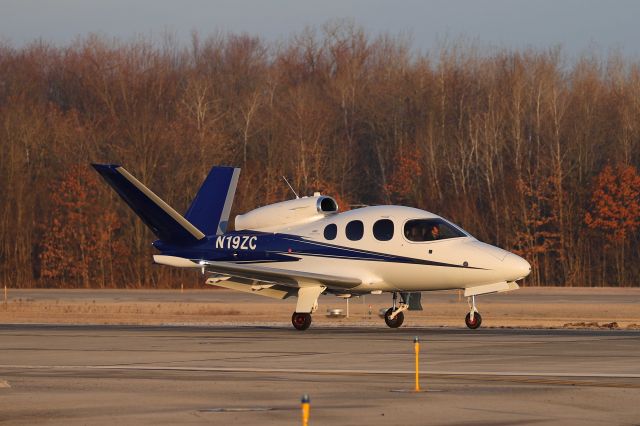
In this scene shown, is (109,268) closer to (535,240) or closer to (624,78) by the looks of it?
(535,240)

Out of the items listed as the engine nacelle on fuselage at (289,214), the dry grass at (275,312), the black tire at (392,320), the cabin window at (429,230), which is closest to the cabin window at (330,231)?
the engine nacelle on fuselage at (289,214)

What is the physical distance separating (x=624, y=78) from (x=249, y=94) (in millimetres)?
32375

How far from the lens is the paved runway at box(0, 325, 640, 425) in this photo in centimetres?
1547

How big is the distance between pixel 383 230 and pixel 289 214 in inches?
109

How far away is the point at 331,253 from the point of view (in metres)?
32.9

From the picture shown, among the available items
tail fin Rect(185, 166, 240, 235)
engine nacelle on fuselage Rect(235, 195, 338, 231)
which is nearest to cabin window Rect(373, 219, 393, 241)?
engine nacelle on fuselage Rect(235, 195, 338, 231)

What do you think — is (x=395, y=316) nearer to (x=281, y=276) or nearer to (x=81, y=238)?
(x=281, y=276)

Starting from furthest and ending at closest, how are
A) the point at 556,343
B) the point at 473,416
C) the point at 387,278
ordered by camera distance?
the point at 387,278 → the point at 556,343 → the point at 473,416

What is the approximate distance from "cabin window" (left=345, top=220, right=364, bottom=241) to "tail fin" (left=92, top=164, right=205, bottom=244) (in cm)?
445

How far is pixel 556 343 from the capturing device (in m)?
26.7

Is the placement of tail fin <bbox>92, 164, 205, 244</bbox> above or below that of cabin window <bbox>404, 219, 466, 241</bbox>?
above

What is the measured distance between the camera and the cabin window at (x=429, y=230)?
106 feet

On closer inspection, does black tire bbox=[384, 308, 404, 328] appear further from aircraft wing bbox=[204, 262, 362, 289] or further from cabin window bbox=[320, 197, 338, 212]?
cabin window bbox=[320, 197, 338, 212]

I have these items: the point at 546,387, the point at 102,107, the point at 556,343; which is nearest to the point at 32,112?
the point at 102,107
